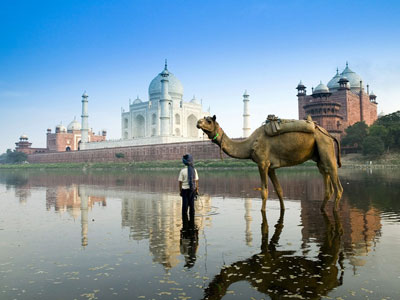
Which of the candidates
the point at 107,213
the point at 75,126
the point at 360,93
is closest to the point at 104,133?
the point at 75,126

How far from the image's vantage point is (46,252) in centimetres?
513

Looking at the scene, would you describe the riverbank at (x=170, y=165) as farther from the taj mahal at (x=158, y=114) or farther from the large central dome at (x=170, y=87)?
the large central dome at (x=170, y=87)

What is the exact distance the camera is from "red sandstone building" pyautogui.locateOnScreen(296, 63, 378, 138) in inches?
2159

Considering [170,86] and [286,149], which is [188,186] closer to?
[286,149]

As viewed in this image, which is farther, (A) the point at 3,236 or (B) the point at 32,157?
(B) the point at 32,157

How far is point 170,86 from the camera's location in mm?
74750

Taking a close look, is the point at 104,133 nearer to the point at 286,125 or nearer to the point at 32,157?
the point at 32,157

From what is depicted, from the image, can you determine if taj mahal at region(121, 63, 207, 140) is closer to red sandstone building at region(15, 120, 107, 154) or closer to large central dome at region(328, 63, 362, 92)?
red sandstone building at region(15, 120, 107, 154)

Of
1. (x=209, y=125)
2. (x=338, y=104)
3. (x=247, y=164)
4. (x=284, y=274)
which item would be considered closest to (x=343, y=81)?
(x=338, y=104)

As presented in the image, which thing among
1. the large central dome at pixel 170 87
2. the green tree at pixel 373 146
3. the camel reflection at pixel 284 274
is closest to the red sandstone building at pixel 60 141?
the large central dome at pixel 170 87

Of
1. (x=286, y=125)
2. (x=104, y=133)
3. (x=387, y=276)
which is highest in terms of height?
(x=104, y=133)

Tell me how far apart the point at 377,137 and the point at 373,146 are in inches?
57.0

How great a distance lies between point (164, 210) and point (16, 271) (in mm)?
5034

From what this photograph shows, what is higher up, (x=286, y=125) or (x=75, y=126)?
(x=75, y=126)
